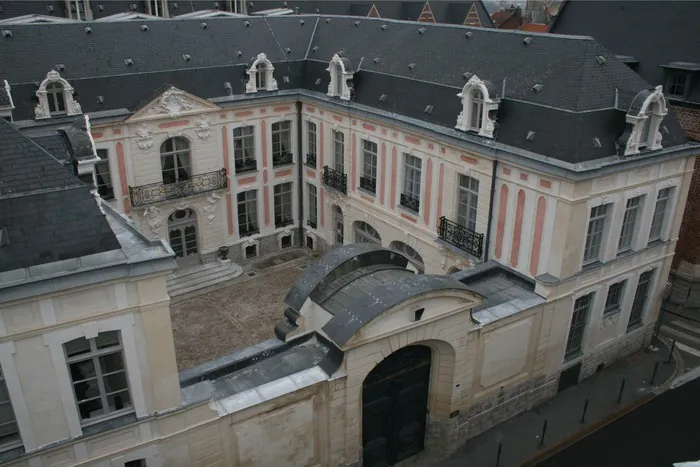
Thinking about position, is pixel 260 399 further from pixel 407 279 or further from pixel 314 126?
pixel 314 126

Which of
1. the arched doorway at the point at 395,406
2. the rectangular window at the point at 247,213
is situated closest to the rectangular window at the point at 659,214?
the arched doorway at the point at 395,406

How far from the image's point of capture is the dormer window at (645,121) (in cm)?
1736

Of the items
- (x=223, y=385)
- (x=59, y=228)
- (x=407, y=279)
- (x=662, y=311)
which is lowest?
(x=662, y=311)

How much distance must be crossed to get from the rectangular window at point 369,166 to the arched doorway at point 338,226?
279cm

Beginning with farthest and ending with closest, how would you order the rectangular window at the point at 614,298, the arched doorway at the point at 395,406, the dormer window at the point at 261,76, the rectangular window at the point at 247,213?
the rectangular window at the point at 247,213
the dormer window at the point at 261,76
the rectangular window at the point at 614,298
the arched doorway at the point at 395,406

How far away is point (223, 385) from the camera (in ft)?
45.4

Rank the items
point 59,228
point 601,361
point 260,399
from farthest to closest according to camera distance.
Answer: point 601,361 → point 260,399 → point 59,228

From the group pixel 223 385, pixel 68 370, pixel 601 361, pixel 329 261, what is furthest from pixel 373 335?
pixel 601 361

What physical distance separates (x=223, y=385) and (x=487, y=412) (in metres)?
8.33

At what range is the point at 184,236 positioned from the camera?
2761 centimetres

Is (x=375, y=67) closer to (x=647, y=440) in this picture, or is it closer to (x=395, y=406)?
(x=395, y=406)

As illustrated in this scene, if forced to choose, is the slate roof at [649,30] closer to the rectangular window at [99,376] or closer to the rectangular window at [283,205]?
the rectangular window at [283,205]

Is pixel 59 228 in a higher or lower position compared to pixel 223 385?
higher

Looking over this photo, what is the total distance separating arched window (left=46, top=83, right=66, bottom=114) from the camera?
22.9 meters
